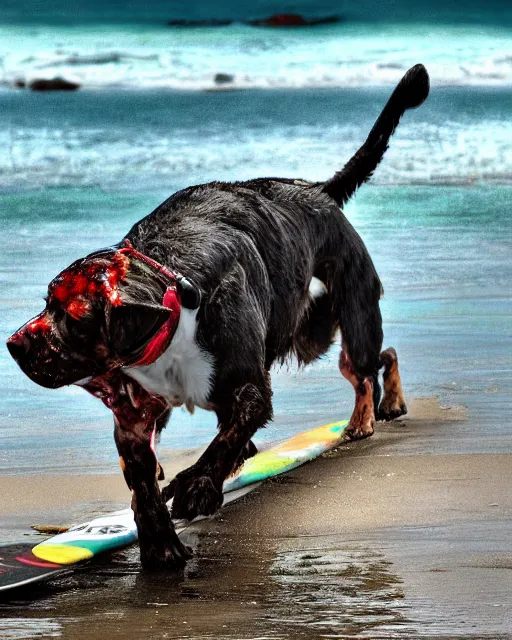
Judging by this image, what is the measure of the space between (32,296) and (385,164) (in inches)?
297

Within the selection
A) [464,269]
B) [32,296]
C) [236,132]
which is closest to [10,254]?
[32,296]

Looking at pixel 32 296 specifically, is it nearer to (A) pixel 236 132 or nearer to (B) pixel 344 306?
(B) pixel 344 306

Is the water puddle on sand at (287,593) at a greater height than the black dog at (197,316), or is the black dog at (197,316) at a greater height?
the black dog at (197,316)

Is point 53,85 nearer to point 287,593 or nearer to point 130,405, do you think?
point 130,405

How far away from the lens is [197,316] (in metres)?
4.71

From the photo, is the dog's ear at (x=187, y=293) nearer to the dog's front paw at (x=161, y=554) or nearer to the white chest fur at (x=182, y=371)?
the white chest fur at (x=182, y=371)

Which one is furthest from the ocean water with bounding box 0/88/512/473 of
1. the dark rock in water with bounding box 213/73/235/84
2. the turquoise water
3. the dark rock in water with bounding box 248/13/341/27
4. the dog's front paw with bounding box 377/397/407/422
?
the dark rock in water with bounding box 248/13/341/27

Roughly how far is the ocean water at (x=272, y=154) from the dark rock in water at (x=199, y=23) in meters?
0.12

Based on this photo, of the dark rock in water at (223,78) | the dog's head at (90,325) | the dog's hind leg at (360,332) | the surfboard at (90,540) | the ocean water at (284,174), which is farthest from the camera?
the dark rock in water at (223,78)

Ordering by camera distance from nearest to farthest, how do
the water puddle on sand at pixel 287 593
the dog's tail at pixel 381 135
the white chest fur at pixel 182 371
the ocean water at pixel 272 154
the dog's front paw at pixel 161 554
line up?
the water puddle on sand at pixel 287 593
the dog's front paw at pixel 161 554
the white chest fur at pixel 182 371
the dog's tail at pixel 381 135
the ocean water at pixel 272 154

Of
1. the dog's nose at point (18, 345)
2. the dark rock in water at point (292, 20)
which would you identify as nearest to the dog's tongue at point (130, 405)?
the dog's nose at point (18, 345)

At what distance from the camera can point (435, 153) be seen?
16.7m

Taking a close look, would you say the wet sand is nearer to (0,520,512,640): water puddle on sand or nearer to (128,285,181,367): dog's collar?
(0,520,512,640): water puddle on sand

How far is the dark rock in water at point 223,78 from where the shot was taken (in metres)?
19.6
